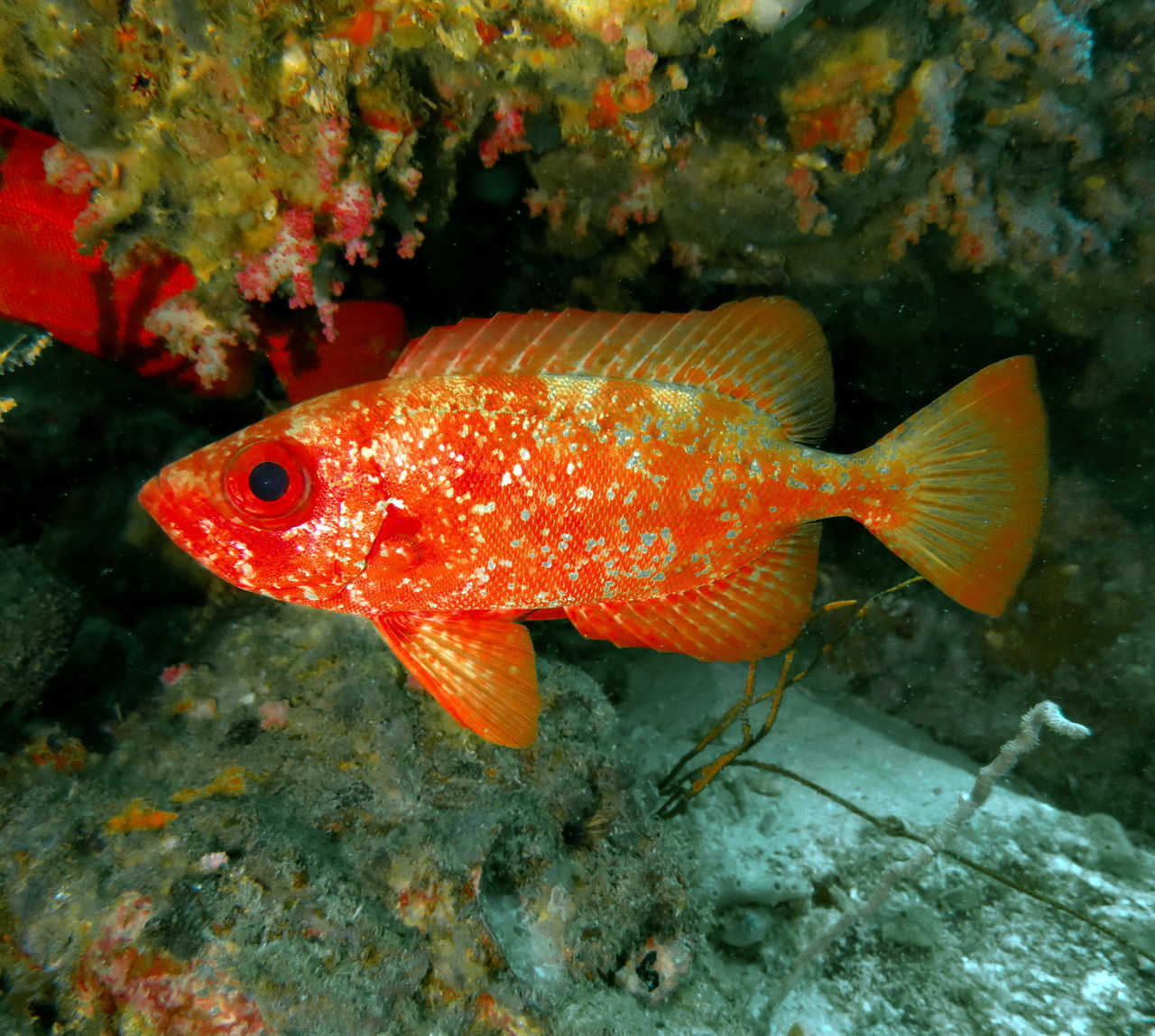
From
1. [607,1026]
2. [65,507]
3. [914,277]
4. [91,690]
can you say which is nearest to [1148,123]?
[914,277]

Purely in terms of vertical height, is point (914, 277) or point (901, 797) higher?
point (914, 277)

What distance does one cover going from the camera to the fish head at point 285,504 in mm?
2279

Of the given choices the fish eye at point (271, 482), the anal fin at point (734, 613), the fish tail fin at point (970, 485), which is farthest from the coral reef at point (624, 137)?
the anal fin at point (734, 613)

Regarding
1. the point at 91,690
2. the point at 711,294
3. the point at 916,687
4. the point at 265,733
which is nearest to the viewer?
the point at 265,733

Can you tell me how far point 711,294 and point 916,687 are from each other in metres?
3.41

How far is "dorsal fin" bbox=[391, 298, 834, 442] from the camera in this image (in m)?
2.56

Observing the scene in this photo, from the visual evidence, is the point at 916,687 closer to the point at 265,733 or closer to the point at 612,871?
the point at 612,871

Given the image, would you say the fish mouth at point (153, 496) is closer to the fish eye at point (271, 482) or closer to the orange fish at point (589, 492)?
the orange fish at point (589, 492)

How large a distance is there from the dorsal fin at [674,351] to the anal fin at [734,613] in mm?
601

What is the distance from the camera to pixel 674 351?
9.07 feet

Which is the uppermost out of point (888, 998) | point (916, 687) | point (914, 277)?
point (914, 277)

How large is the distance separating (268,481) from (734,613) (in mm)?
2069

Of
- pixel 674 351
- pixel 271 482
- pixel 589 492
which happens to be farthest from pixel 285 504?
pixel 674 351

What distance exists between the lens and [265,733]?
9.58ft
